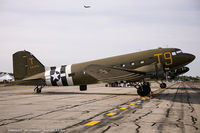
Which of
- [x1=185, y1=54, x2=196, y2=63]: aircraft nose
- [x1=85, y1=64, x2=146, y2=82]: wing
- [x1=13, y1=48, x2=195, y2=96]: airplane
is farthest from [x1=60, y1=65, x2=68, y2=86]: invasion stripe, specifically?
[x1=185, y1=54, x2=196, y2=63]: aircraft nose

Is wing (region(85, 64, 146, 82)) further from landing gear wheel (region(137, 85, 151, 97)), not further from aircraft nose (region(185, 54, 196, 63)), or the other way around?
aircraft nose (region(185, 54, 196, 63))

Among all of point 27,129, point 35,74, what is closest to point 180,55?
point 27,129

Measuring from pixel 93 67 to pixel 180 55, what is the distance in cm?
897

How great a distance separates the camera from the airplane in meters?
17.7

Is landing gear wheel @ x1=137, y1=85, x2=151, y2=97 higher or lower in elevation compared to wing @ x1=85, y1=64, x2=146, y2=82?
lower

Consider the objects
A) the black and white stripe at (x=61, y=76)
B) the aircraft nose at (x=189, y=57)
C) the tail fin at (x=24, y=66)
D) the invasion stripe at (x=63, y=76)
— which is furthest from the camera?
the tail fin at (x=24, y=66)

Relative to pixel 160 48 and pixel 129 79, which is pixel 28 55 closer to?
pixel 129 79

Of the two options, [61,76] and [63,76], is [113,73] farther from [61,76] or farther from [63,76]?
[61,76]

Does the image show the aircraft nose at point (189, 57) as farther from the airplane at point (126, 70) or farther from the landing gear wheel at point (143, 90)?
the landing gear wheel at point (143, 90)

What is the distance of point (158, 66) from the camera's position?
58.4 ft

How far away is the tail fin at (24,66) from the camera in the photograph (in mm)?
26906

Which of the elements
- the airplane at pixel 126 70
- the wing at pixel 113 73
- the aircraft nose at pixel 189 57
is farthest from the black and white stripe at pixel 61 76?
the aircraft nose at pixel 189 57

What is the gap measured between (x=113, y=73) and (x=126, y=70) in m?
1.53

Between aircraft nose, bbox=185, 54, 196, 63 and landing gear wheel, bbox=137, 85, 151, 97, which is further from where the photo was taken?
aircraft nose, bbox=185, 54, 196, 63
